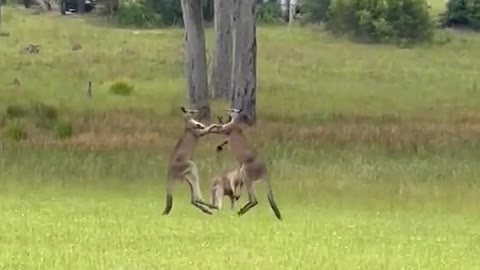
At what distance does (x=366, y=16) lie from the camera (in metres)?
57.3

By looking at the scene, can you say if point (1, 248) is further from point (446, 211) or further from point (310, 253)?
point (446, 211)

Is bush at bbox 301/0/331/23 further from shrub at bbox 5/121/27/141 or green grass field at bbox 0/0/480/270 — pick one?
shrub at bbox 5/121/27/141

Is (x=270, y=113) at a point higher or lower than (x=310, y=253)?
lower

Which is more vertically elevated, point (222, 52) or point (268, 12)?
point (222, 52)

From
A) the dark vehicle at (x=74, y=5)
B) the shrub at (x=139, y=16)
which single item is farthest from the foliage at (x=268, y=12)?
the dark vehicle at (x=74, y=5)

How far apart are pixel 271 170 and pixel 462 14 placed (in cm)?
4562

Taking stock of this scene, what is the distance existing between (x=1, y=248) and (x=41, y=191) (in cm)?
631

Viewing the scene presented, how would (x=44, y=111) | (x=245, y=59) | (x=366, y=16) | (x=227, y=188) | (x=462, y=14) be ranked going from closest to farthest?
1. (x=227, y=188)
2. (x=245, y=59)
3. (x=44, y=111)
4. (x=366, y=16)
5. (x=462, y=14)

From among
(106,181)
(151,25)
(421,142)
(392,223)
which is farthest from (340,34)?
(392,223)

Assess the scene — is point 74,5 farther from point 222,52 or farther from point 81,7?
point 222,52

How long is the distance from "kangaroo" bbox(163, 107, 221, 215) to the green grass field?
23 cm

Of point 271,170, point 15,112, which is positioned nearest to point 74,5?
point 15,112

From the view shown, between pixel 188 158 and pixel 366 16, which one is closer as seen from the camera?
pixel 188 158

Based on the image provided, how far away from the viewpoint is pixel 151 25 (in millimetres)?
64562
